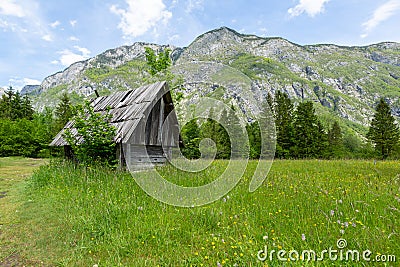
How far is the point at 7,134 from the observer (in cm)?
3234

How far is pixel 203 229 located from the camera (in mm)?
4207

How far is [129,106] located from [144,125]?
3.93ft

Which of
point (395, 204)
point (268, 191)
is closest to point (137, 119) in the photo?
point (268, 191)

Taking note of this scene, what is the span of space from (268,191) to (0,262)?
18.0ft

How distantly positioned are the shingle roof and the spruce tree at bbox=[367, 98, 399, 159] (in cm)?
4319

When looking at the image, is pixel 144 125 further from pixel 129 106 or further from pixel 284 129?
pixel 284 129

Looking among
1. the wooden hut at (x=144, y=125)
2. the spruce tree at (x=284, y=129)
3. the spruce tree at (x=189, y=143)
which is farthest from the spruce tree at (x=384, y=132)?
the wooden hut at (x=144, y=125)

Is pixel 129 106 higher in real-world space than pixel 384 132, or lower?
lower

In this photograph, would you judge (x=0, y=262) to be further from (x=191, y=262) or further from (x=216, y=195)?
(x=216, y=195)

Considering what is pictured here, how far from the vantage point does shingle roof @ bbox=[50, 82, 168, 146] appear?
29.5 feet

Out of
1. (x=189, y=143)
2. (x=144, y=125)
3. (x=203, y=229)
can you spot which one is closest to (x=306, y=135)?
(x=189, y=143)

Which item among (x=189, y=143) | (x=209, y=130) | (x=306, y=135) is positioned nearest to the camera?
(x=189, y=143)

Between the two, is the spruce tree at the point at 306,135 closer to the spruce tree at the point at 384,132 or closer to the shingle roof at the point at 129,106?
the spruce tree at the point at 384,132

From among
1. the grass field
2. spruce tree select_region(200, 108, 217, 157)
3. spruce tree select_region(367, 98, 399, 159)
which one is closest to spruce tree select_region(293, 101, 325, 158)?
spruce tree select_region(367, 98, 399, 159)
